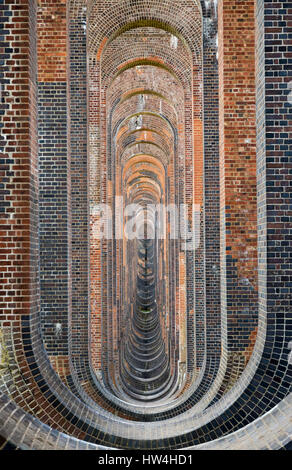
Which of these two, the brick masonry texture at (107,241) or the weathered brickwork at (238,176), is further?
the weathered brickwork at (238,176)

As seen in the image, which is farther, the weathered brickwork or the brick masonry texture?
the weathered brickwork

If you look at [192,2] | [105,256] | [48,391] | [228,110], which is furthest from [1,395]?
[192,2]

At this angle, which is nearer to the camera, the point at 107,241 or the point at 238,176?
the point at 238,176

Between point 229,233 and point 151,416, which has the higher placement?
point 229,233

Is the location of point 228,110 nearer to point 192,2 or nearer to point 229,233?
point 229,233

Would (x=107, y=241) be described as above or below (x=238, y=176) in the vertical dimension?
below
